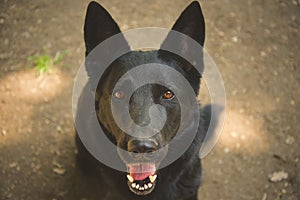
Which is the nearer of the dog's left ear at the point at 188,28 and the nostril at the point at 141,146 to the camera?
the nostril at the point at 141,146

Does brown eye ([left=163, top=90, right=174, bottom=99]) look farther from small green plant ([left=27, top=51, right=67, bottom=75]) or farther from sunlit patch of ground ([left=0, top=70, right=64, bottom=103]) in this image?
small green plant ([left=27, top=51, right=67, bottom=75])

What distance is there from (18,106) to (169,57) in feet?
5.09

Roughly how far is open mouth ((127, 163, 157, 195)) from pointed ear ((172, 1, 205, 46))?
0.76 metres

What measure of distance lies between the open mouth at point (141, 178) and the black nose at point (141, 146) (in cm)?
21

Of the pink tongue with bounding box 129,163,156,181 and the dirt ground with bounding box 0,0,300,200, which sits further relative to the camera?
the dirt ground with bounding box 0,0,300,200

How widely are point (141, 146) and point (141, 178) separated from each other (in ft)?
1.09

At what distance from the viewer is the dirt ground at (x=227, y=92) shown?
10.6 feet

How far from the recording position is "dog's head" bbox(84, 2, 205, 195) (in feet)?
7.91

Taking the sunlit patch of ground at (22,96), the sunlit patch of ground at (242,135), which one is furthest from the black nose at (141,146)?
the sunlit patch of ground at (22,96)

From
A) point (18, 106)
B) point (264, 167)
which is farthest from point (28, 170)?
point (264, 167)

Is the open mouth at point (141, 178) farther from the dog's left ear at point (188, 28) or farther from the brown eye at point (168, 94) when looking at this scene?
the dog's left ear at point (188, 28)

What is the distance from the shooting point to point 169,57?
8.46 ft

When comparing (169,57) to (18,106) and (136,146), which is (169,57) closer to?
(136,146)

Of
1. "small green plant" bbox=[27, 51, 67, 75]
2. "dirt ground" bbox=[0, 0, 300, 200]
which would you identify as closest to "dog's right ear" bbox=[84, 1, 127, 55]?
"dirt ground" bbox=[0, 0, 300, 200]
